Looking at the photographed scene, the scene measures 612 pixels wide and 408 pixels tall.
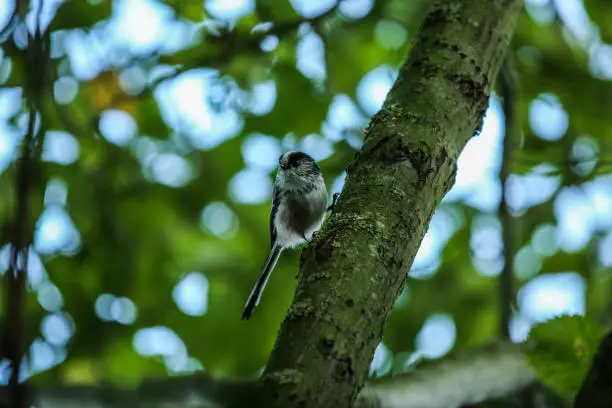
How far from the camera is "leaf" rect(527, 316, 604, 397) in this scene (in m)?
2.29

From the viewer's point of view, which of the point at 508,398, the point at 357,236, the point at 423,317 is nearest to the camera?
the point at 357,236

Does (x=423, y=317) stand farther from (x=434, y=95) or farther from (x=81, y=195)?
(x=434, y=95)

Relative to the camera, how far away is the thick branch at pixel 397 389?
1.29 m

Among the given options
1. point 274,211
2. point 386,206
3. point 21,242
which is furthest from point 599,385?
point 274,211

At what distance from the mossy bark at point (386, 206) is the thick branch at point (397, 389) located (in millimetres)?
161

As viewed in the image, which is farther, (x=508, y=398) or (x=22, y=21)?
(x=508, y=398)

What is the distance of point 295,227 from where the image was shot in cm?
468

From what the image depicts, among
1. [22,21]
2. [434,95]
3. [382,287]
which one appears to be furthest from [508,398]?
[22,21]

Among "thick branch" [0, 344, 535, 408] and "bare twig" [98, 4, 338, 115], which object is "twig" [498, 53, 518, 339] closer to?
"thick branch" [0, 344, 535, 408]

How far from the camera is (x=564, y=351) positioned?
231 centimetres

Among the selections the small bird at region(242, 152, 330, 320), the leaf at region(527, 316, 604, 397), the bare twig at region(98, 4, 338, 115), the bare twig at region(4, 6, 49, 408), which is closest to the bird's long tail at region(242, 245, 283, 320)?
the small bird at region(242, 152, 330, 320)

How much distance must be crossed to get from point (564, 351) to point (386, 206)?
0.84 meters

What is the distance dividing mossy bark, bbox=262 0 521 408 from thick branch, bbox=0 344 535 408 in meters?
0.16

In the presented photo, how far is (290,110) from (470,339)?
199cm
